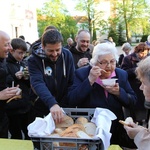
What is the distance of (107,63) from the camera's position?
6.88ft

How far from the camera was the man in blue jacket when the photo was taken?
2029 millimetres

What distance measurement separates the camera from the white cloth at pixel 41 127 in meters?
1.40

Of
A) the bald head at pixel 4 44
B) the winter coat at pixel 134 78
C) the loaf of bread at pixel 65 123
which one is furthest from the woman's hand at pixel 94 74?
the winter coat at pixel 134 78

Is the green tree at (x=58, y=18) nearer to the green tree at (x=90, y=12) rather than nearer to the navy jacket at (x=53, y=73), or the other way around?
the green tree at (x=90, y=12)

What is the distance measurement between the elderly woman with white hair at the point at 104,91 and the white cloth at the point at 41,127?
1.65 feet

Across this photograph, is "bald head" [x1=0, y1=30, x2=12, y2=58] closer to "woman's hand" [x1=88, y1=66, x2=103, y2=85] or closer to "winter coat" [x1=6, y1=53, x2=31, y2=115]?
"winter coat" [x1=6, y1=53, x2=31, y2=115]

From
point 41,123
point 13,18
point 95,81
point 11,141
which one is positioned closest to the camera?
point 41,123

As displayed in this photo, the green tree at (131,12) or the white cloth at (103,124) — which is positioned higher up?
the green tree at (131,12)

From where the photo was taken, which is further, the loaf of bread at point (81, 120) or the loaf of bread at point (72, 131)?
the loaf of bread at point (81, 120)

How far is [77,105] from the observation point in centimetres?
215

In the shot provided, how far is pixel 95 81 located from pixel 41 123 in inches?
27.5

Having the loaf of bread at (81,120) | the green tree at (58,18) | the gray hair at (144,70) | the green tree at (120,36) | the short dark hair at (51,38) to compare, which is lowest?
the loaf of bread at (81,120)

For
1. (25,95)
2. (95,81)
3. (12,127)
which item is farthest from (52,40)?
(12,127)

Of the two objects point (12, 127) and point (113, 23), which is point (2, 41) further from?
point (113, 23)
